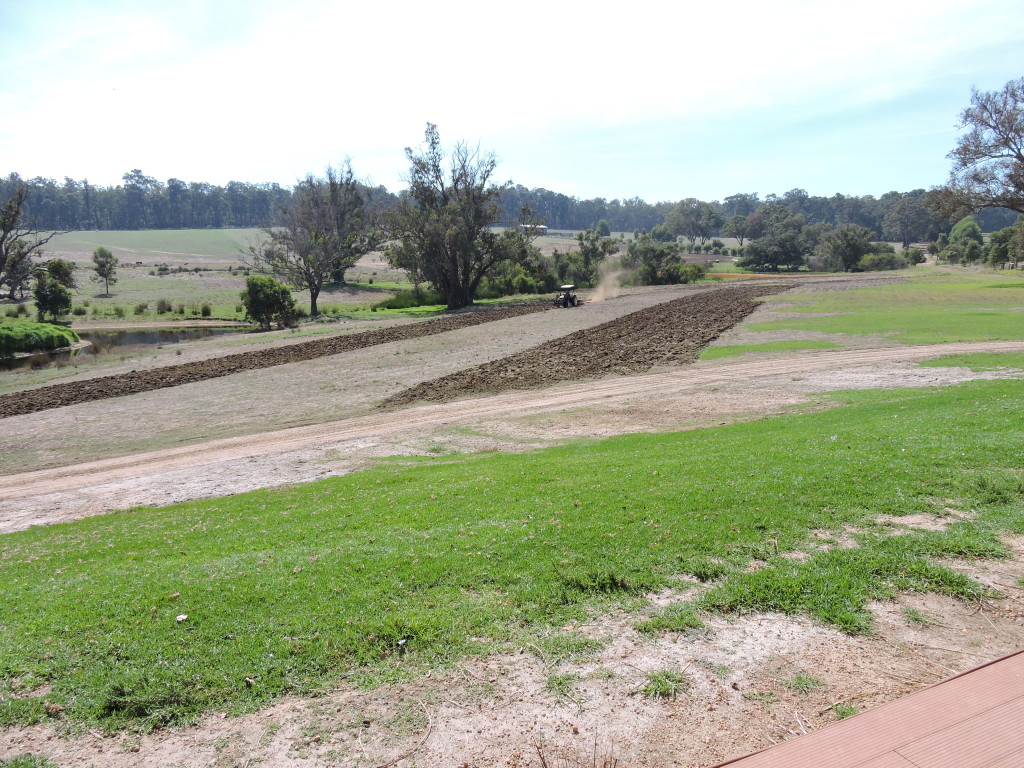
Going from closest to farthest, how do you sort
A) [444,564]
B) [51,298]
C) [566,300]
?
[444,564]
[51,298]
[566,300]

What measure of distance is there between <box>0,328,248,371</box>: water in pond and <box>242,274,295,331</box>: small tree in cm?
187

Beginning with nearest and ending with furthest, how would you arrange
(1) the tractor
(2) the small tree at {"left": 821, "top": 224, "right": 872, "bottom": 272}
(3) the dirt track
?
(3) the dirt track
(1) the tractor
(2) the small tree at {"left": 821, "top": 224, "right": 872, "bottom": 272}

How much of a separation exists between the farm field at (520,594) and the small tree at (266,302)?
3898cm

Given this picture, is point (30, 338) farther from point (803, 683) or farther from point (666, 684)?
point (803, 683)

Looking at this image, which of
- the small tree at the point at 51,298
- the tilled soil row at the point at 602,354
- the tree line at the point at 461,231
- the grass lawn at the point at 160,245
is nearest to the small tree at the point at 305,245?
the tree line at the point at 461,231

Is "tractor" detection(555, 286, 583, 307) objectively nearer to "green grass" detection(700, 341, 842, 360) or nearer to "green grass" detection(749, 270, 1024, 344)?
"green grass" detection(749, 270, 1024, 344)

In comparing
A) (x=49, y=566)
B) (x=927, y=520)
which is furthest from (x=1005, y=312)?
(x=49, y=566)

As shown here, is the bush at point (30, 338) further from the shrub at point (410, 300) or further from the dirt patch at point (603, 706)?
the dirt patch at point (603, 706)

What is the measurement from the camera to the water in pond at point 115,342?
38.7 meters

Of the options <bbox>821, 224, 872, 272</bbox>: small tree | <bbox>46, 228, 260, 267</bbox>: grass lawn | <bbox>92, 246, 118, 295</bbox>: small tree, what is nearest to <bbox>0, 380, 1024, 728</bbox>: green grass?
<bbox>92, 246, 118, 295</bbox>: small tree

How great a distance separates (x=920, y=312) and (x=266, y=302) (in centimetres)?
4622

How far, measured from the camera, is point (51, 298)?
56281mm

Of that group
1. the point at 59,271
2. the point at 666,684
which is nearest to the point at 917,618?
the point at 666,684

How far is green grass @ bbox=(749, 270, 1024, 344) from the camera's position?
31.3 m
